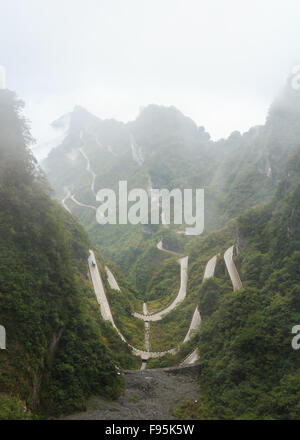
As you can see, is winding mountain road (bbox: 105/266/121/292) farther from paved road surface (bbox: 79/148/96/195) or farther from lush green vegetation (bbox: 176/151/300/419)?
paved road surface (bbox: 79/148/96/195)

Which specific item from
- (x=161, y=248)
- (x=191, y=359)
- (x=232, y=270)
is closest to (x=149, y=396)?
(x=191, y=359)

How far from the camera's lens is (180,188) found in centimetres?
10056

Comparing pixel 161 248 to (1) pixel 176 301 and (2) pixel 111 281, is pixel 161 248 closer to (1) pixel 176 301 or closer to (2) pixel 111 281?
(1) pixel 176 301

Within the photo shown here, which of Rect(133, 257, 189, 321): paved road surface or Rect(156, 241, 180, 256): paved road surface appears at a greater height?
Rect(156, 241, 180, 256): paved road surface

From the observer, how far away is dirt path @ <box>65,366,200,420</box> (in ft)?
66.6

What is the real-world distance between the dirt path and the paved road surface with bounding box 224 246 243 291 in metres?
13.0

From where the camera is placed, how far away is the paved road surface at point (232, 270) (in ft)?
126

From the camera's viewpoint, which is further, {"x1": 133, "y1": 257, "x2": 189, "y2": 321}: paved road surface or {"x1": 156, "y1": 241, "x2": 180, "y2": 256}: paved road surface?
{"x1": 156, "y1": 241, "x2": 180, "y2": 256}: paved road surface

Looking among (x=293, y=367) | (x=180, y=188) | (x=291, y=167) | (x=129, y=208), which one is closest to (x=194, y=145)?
(x=180, y=188)

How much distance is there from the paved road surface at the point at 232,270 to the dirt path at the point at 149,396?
13.0 meters

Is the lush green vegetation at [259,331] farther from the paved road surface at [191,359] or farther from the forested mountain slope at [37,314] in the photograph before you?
the forested mountain slope at [37,314]

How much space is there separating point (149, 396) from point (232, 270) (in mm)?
22300

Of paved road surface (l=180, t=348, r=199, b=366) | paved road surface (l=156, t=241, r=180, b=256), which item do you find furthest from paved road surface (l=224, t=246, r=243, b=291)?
paved road surface (l=156, t=241, r=180, b=256)

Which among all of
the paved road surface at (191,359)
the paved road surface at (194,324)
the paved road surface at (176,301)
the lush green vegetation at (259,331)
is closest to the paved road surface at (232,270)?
the lush green vegetation at (259,331)
